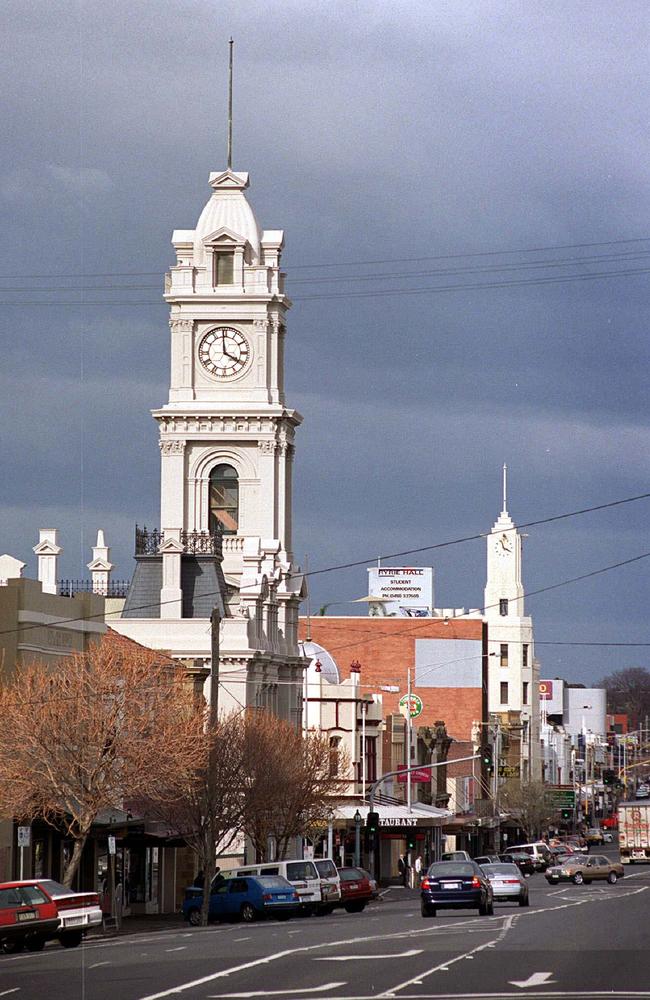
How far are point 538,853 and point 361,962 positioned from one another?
7955cm

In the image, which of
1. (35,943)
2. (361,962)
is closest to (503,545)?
(35,943)

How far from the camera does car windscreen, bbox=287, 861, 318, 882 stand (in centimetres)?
5266

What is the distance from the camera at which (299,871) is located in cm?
5291

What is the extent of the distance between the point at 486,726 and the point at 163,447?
2537 inches

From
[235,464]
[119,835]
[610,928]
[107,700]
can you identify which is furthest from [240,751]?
[235,464]

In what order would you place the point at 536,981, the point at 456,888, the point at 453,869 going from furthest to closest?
the point at 453,869 → the point at 456,888 → the point at 536,981

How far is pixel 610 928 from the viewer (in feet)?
126

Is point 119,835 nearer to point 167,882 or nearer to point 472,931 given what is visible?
point 167,882

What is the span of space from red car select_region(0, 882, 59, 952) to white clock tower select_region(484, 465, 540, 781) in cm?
14137

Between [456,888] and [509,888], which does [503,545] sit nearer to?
[509,888]

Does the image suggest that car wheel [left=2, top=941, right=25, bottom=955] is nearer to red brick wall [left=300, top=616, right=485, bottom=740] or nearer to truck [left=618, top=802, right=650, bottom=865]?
truck [left=618, top=802, right=650, bottom=865]

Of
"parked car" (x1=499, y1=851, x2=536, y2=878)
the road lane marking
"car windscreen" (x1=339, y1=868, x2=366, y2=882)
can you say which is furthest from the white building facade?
the road lane marking

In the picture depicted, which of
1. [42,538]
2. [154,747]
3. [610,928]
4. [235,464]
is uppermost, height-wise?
[235,464]

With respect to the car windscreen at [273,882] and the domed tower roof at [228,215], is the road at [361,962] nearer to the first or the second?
the car windscreen at [273,882]
